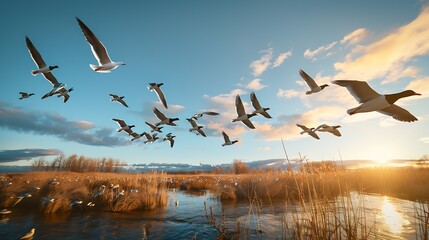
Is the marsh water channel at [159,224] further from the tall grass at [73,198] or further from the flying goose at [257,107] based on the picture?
the flying goose at [257,107]

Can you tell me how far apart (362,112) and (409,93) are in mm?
1104

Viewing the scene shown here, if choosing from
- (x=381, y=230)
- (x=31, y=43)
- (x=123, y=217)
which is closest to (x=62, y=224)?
(x=123, y=217)

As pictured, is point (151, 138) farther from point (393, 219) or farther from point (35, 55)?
point (393, 219)

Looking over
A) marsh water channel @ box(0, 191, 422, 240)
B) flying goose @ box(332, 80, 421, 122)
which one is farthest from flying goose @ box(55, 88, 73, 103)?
flying goose @ box(332, 80, 421, 122)

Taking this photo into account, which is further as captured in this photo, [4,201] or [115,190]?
[115,190]

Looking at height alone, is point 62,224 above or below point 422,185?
below

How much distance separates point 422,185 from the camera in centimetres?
1905

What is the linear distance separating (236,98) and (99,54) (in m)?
7.17

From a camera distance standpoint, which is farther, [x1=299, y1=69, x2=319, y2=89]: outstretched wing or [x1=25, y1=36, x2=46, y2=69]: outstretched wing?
[x1=25, y1=36, x2=46, y2=69]: outstretched wing

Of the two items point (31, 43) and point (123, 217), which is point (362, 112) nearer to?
point (123, 217)

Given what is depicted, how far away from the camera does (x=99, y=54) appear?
416 inches

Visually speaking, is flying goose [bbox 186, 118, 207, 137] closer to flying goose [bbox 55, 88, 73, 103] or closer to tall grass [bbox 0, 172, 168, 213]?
tall grass [bbox 0, 172, 168, 213]

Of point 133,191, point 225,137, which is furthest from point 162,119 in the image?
A: point 133,191

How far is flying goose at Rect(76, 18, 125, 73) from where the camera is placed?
1005 centimetres
